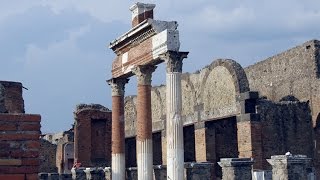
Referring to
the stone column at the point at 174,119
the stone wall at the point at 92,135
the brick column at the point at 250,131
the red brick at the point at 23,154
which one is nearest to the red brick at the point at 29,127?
the red brick at the point at 23,154

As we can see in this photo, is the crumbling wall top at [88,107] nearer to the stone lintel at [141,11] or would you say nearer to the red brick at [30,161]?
the stone lintel at [141,11]

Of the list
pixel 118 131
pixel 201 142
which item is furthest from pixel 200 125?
pixel 118 131

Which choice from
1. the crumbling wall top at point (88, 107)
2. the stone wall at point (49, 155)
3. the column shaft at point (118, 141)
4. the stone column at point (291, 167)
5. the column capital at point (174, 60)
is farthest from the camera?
the stone wall at point (49, 155)

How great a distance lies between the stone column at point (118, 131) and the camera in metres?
13.2

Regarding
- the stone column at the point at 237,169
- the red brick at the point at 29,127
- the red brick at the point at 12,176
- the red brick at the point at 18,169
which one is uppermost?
the red brick at the point at 29,127

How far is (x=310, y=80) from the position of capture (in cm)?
1620

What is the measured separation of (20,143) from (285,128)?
41.0 ft

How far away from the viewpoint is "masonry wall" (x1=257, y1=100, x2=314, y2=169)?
1398cm

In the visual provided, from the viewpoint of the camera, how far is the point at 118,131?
13.6 metres

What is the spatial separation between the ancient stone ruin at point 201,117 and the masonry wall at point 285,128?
0.03m

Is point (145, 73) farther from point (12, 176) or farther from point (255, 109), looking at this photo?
point (12, 176)

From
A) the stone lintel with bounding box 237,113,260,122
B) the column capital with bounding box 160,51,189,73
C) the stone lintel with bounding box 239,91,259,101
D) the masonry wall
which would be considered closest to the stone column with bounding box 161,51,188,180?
the column capital with bounding box 160,51,189,73

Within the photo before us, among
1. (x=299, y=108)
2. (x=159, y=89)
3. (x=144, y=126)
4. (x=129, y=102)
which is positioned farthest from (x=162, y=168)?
(x=129, y=102)

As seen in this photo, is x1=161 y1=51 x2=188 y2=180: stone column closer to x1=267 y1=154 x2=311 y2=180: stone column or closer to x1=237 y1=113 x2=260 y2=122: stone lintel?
x1=267 y1=154 x2=311 y2=180: stone column
